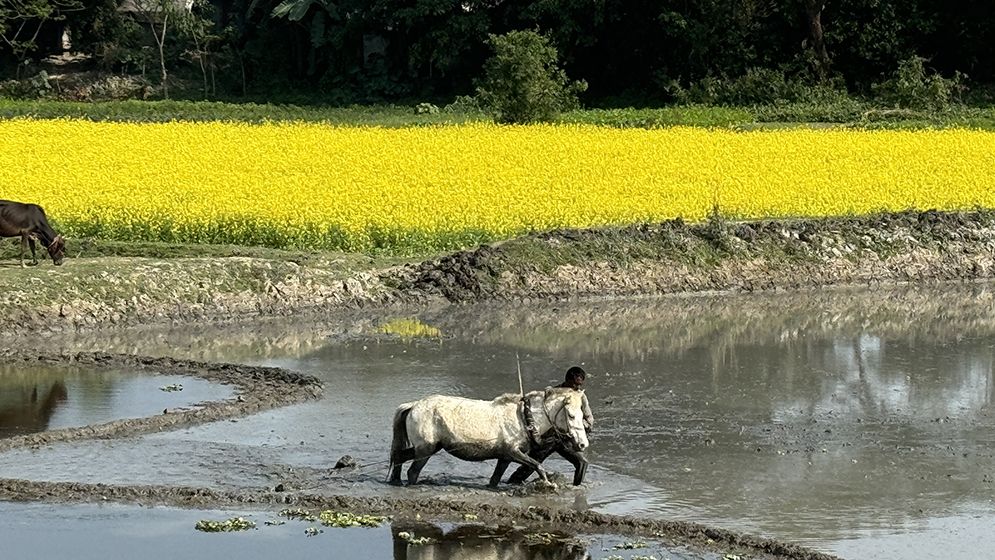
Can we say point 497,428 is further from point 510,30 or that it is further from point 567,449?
point 510,30

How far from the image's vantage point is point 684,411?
49.2 ft

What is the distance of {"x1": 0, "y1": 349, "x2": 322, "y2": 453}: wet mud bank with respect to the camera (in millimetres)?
13688

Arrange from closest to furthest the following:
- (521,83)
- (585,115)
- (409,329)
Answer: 1. (409,329)
2. (521,83)
3. (585,115)

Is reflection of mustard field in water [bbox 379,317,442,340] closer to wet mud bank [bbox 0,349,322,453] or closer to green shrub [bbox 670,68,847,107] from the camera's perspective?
wet mud bank [bbox 0,349,322,453]

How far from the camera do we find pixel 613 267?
21.8 meters

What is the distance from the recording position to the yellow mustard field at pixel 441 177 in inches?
933

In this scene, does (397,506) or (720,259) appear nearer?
(397,506)

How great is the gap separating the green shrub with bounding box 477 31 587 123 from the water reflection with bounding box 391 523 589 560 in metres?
29.6

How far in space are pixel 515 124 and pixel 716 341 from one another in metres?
22.0

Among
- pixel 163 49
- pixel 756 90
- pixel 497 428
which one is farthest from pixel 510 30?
pixel 497 428

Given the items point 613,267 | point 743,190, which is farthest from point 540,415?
point 743,190

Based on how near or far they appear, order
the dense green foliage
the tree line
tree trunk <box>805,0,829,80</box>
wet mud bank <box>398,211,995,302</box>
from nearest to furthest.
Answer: wet mud bank <box>398,211,995,302</box>
the dense green foliage
tree trunk <box>805,0,829,80</box>
the tree line

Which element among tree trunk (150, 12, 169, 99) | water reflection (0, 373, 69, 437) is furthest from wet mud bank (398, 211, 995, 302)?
tree trunk (150, 12, 169, 99)

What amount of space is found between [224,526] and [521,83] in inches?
1202
